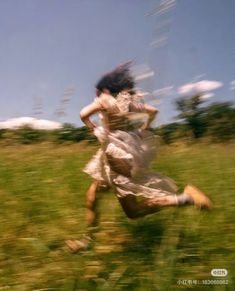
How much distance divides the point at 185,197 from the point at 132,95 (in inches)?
29.0

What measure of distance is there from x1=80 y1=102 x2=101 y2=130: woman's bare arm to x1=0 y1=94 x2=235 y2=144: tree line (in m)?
0.42

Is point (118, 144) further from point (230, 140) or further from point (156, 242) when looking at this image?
point (230, 140)

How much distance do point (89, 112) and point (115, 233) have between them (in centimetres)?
85

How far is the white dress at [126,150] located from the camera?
285 cm

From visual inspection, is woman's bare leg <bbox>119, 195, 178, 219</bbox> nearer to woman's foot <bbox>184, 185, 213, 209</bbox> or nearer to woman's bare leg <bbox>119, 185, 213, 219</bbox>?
woman's bare leg <bbox>119, 185, 213, 219</bbox>

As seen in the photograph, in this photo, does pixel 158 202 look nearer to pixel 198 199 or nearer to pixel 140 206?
pixel 140 206

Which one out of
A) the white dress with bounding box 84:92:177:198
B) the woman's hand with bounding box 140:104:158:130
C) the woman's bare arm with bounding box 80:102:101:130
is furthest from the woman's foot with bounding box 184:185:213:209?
the woman's bare arm with bounding box 80:102:101:130

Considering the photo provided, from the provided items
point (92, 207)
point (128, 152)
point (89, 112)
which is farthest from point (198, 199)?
point (89, 112)

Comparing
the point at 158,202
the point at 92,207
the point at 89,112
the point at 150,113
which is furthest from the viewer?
the point at 92,207

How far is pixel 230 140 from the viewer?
4.43m

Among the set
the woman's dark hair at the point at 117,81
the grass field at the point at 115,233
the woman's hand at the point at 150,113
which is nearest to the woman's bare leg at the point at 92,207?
the grass field at the point at 115,233

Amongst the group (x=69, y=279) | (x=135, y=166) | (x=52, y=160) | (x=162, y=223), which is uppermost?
(x=52, y=160)

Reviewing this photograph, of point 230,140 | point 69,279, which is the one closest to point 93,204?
point 69,279

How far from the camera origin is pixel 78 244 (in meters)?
2.74
